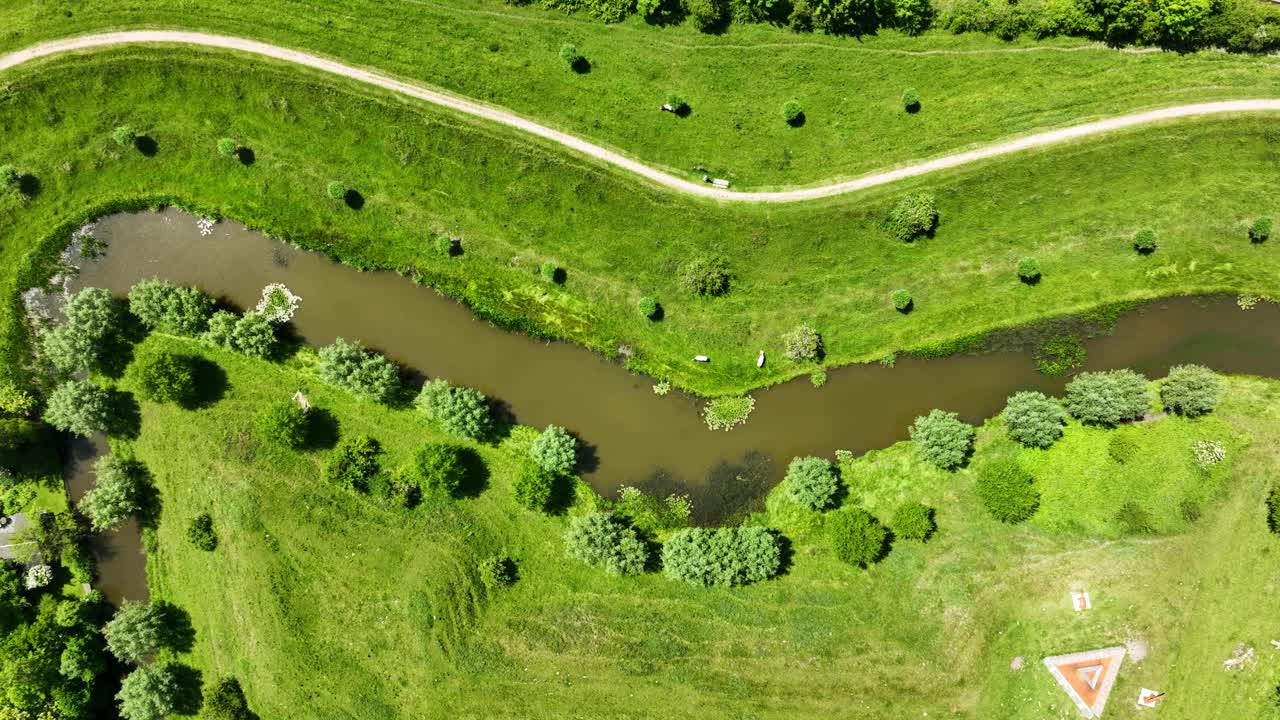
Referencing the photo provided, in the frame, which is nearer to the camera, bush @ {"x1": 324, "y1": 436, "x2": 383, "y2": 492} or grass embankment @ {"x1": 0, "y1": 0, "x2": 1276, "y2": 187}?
bush @ {"x1": 324, "y1": 436, "x2": 383, "y2": 492}

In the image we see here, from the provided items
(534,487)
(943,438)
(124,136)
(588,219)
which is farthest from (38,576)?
(943,438)

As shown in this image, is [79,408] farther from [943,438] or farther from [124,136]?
[943,438]

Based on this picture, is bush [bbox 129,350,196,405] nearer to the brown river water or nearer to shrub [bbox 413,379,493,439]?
the brown river water

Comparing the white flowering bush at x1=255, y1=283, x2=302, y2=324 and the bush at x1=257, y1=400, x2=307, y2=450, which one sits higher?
the white flowering bush at x1=255, y1=283, x2=302, y2=324

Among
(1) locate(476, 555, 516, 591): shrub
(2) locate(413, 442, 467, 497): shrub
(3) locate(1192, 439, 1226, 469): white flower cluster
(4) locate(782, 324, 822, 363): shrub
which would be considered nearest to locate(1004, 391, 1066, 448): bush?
(3) locate(1192, 439, 1226, 469): white flower cluster

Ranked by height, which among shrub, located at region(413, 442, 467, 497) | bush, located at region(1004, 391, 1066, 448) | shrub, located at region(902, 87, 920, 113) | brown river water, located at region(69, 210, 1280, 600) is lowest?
shrub, located at region(413, 442, 467, 497)

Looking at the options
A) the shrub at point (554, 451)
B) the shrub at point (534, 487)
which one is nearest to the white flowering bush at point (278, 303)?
the shrub at point (554, 451)

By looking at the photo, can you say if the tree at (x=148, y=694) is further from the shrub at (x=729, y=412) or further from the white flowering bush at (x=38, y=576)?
the shrub at (x=729, y=412)
